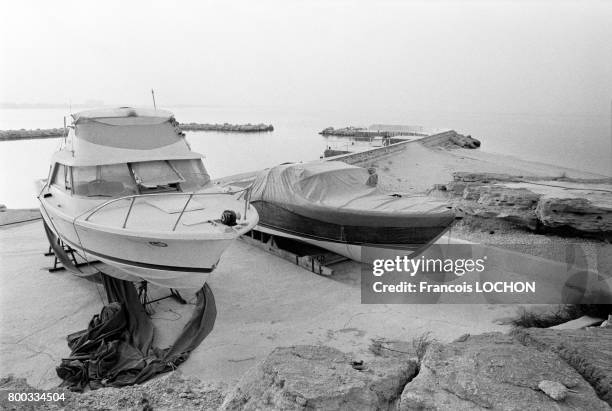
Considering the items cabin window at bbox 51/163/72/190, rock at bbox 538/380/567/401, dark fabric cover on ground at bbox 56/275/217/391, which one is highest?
cabin window at bbox 51/163/72/190

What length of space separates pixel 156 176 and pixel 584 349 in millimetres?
6921

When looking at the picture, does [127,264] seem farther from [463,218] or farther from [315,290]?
[463,218]

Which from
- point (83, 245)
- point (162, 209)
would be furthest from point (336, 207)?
point (83, 245)

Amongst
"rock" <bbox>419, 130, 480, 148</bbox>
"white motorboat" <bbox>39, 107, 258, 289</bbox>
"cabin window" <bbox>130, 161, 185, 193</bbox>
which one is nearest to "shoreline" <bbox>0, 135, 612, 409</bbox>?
"white motorboat" <bbox>39, 107, 258, 289</bbox>

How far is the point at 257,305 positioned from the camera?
740 centimetres

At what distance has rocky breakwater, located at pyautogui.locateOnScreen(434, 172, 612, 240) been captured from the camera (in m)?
6.94

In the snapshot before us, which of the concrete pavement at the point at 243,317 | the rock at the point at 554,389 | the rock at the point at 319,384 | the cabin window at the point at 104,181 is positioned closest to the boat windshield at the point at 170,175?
the cabin window at the point at 104,181

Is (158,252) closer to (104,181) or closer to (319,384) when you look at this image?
(104,181)

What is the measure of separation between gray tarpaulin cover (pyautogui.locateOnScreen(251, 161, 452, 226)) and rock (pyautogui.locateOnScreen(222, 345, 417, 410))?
520 centimetres

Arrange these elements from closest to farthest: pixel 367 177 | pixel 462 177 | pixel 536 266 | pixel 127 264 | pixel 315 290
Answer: pixel 127 264, pixel 536 266, pixel 315 290, pixel 367 177, pixel 462 177

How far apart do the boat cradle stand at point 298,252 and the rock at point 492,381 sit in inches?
226

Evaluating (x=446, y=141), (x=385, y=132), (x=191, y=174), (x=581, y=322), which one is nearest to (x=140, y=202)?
(x=191, y=174)

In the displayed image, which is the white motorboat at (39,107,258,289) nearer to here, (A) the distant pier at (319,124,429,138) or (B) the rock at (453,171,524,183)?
(B) the rock at (453,171,524,183)

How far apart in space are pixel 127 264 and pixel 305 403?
4.76 m
